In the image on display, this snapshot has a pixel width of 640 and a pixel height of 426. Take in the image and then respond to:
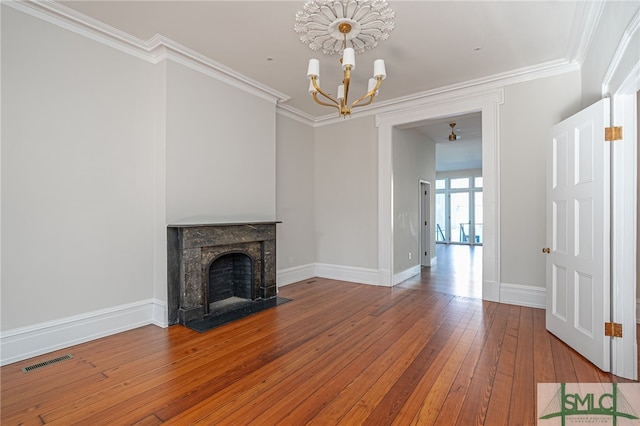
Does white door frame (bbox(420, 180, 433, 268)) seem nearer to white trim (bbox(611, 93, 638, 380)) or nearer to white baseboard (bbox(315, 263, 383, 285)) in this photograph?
white baseboard (bbox(315, 263, 383, 285))

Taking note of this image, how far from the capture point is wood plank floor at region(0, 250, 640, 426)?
198 cm

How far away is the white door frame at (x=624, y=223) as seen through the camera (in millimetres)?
2389

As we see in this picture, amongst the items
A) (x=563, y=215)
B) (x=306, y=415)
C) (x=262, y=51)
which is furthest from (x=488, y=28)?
(x=306, y=415)

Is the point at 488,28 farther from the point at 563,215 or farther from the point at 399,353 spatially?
the point at 399,353

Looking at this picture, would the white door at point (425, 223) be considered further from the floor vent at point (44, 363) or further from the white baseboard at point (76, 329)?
the floor vent at point (44, 363)

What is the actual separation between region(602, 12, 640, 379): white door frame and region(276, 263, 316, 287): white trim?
4.22 meters

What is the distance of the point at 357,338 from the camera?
10.4ft

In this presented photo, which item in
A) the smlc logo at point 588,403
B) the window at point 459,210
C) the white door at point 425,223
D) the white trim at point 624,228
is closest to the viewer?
the smlc logo at point 588,403

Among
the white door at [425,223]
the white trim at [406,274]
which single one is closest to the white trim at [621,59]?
the white trim at [406,274]

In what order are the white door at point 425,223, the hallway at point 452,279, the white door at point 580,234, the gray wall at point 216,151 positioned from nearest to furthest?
the white door at point 580,234 < the gray wall at point 216,151 < the hallway at point 452,279 < the white door at point 425,223

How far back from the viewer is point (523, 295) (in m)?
4.18

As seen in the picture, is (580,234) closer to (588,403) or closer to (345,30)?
(588,403)

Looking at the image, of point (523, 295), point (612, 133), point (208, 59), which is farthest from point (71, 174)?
point (523, 295)

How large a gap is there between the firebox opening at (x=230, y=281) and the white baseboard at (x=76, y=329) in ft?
2.52
